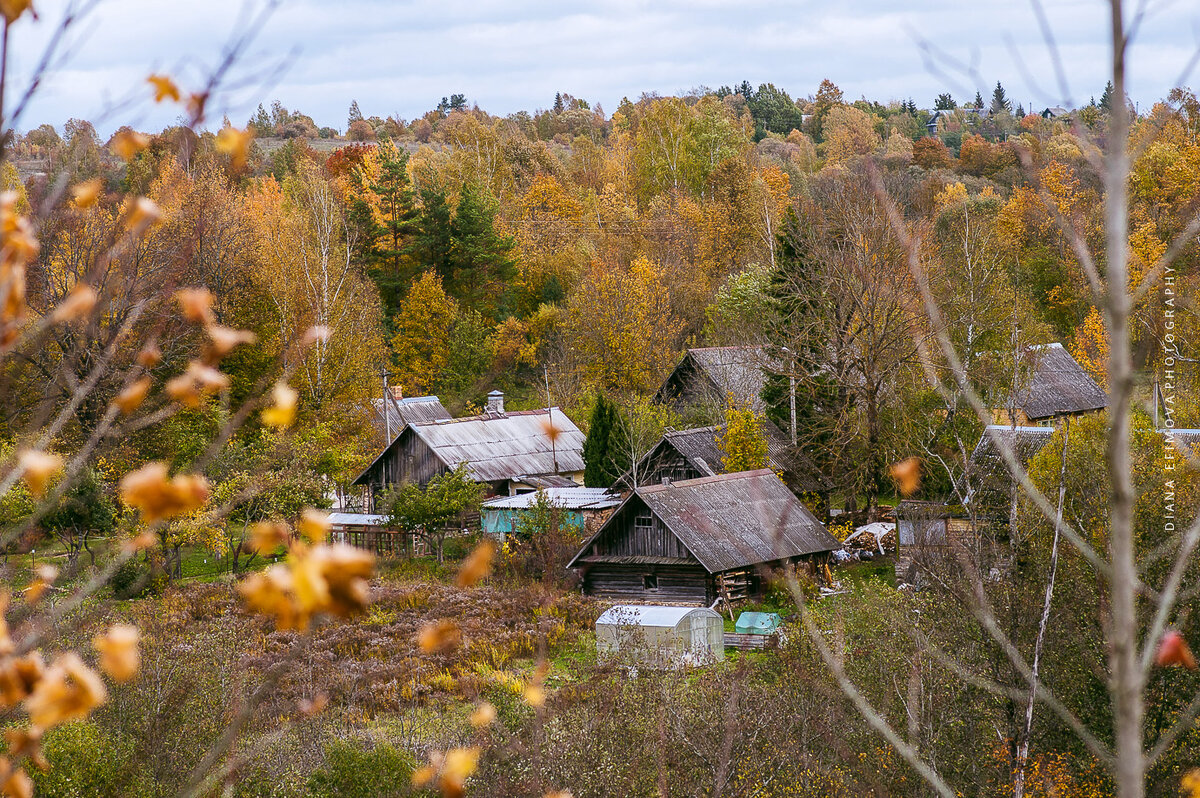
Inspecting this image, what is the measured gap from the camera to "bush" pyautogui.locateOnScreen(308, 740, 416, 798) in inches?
439

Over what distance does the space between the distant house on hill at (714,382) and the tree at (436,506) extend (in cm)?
877

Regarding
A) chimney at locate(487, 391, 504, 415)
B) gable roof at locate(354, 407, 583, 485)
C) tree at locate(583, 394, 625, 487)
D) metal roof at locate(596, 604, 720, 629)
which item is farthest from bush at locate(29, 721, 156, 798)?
chimney at locate(487, 391, 504, 415)

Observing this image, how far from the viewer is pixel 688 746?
1187cm

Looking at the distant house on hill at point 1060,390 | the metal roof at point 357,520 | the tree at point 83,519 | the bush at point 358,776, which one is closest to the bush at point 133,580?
the tree at point 83,519

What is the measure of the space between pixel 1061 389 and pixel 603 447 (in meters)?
16.4

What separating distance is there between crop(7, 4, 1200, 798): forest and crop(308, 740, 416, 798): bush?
1.7 inches

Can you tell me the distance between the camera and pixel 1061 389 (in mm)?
35812

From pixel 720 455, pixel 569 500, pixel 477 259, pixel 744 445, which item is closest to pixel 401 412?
pixel 569 500

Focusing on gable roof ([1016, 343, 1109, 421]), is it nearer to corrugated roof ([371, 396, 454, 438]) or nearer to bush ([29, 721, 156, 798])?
corrugated roof ([371, 396, 454, 438])

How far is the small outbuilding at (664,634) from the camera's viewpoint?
1736cm

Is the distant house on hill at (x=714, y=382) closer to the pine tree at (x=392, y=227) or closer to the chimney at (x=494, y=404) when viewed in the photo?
the chimney at (x=494, y=404)

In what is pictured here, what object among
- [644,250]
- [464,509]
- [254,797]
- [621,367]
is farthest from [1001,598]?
[644,250]

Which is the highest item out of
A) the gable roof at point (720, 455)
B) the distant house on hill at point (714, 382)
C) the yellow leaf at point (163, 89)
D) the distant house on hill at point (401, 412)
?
the yellow leaf at point (163, 89)

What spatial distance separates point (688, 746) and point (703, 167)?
5061cm
